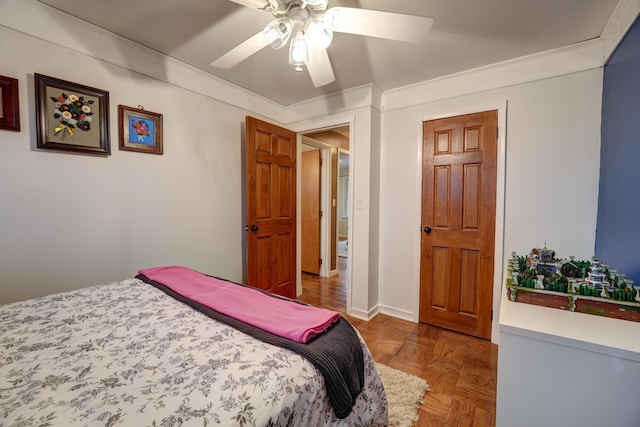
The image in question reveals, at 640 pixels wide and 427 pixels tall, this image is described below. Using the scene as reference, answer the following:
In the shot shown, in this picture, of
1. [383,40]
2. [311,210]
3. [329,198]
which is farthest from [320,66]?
[311,210]

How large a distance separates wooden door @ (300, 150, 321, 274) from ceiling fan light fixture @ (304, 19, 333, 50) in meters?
2.82

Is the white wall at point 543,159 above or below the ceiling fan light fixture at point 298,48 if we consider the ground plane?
below

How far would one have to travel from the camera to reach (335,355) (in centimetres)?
98

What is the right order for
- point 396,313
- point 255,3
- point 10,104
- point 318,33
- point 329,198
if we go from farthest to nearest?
point 329,198 < point 396,313 < point 10,104 < point 318,33 < point 255,3

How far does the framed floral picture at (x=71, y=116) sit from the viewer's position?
160 centimetres

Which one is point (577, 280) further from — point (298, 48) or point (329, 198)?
point (329, 198)

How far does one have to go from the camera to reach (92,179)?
180 cm

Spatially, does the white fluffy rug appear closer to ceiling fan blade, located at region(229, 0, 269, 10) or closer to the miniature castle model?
the miniature castle model

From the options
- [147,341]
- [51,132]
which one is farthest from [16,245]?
[147,341]

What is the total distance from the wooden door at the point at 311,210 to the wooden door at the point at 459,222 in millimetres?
1991

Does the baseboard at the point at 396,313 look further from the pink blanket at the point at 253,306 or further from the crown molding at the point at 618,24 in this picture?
the crown molding at the point at 618,24

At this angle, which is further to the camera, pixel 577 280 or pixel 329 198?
pixel 329 198

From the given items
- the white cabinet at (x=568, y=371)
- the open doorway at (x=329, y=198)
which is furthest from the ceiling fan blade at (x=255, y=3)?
the open doorway at (x=329, y=198)

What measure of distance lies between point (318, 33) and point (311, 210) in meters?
3.10
